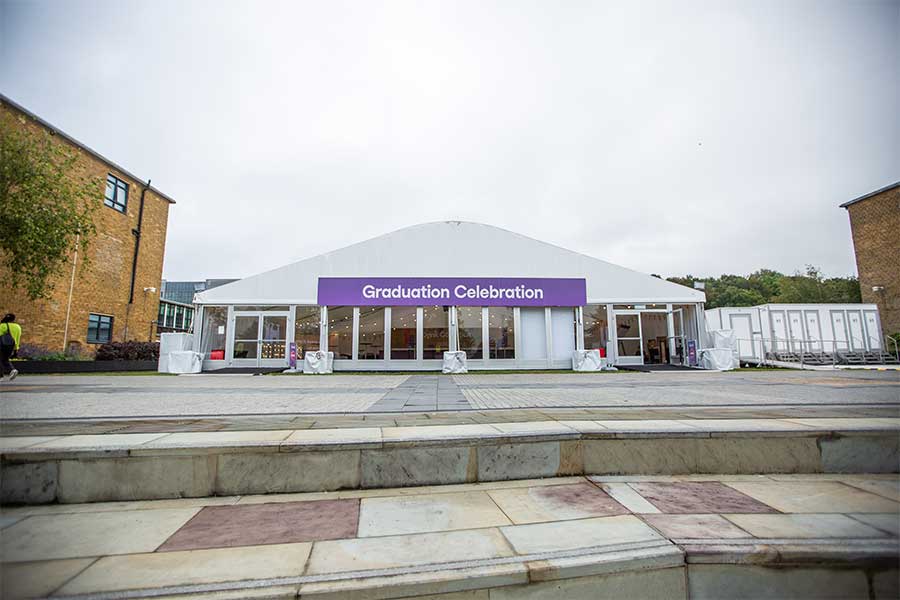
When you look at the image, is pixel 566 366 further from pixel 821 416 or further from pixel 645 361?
pixel 821 416

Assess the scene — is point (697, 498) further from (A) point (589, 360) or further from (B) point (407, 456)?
(A) point (589, 360)

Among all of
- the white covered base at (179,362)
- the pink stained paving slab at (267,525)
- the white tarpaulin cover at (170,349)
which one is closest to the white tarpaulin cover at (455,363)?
the white covered base at (179,362)

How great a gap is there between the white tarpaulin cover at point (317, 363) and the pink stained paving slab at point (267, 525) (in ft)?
41.6

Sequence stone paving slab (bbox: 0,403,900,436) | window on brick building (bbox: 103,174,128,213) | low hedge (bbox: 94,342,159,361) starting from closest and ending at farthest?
1. stone paving slab (bbox: 0,403,900,436)
2. low hedge (bbox: 94,342,159,361)
3. window on brick building (bbox: 103,174,128,213)

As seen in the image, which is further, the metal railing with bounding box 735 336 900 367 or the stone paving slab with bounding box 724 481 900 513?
the metal railing with bounding box 735 336 900 367

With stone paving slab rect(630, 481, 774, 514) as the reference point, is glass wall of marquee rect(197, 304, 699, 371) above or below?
above

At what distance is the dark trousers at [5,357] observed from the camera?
9758 millimetres

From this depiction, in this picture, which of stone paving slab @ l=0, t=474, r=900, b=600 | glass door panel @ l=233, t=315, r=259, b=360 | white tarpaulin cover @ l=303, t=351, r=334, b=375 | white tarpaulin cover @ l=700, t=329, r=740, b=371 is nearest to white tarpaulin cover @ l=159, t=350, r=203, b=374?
glass door panel @ l=233, t=315, r=259, b=360

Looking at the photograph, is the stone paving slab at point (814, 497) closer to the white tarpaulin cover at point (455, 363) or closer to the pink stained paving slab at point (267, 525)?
the pink stained paving slab at point (267, 525)

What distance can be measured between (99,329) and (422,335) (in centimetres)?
1578

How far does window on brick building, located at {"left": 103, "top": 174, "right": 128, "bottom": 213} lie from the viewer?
19.5 meters

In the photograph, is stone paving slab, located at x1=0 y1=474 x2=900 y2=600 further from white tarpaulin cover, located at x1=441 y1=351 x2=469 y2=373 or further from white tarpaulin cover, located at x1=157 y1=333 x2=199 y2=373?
white tarpaulin cover, located at x1=157 y1=333 x2=199 y2=373

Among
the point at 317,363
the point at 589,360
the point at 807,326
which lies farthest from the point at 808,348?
the point at 317,363

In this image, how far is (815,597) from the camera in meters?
1.92
